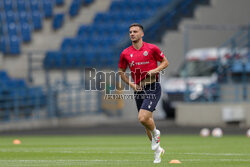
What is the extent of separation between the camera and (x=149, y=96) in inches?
412

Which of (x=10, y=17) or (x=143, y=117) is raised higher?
(x=10, y=17)

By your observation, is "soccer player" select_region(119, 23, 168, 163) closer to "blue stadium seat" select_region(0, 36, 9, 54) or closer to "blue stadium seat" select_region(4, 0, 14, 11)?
"blue stadium seat" select_region(0, 36, 9, 54)

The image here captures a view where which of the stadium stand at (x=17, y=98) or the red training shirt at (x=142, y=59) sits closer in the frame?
the red training shirt at (x=142, y=59)

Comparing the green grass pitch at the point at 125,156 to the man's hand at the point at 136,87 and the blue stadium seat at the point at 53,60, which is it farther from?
the blue stadium seat at the point at 53,60

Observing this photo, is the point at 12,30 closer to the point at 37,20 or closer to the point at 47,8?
the point at 37,20

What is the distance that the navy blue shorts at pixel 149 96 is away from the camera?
10.4 meters

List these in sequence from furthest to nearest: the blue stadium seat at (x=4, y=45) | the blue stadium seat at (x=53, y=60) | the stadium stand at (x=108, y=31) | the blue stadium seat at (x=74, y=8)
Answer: the blue stadium seat at (x=74, y=8) → the stadium stand at (x=108, y=31) → the blue stadium seat at (x=53, y=60) → the blue stadium seat at (x=4, y=45)

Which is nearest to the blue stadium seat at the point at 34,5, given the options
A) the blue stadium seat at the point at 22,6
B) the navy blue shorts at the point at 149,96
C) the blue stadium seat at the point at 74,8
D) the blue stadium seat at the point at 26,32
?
the blue stadium seat at the point at 22,6

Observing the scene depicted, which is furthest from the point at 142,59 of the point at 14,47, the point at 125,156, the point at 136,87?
the point at 14,47

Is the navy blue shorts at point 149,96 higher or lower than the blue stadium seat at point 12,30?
lower

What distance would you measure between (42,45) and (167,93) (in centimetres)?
654

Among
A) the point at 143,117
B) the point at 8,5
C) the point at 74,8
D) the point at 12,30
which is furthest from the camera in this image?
the point at 74,8

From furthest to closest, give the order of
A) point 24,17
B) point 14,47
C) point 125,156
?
point 24,17 → point 14,47 → point 125,156

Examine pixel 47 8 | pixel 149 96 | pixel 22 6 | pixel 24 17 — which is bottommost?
pixel 149 96
